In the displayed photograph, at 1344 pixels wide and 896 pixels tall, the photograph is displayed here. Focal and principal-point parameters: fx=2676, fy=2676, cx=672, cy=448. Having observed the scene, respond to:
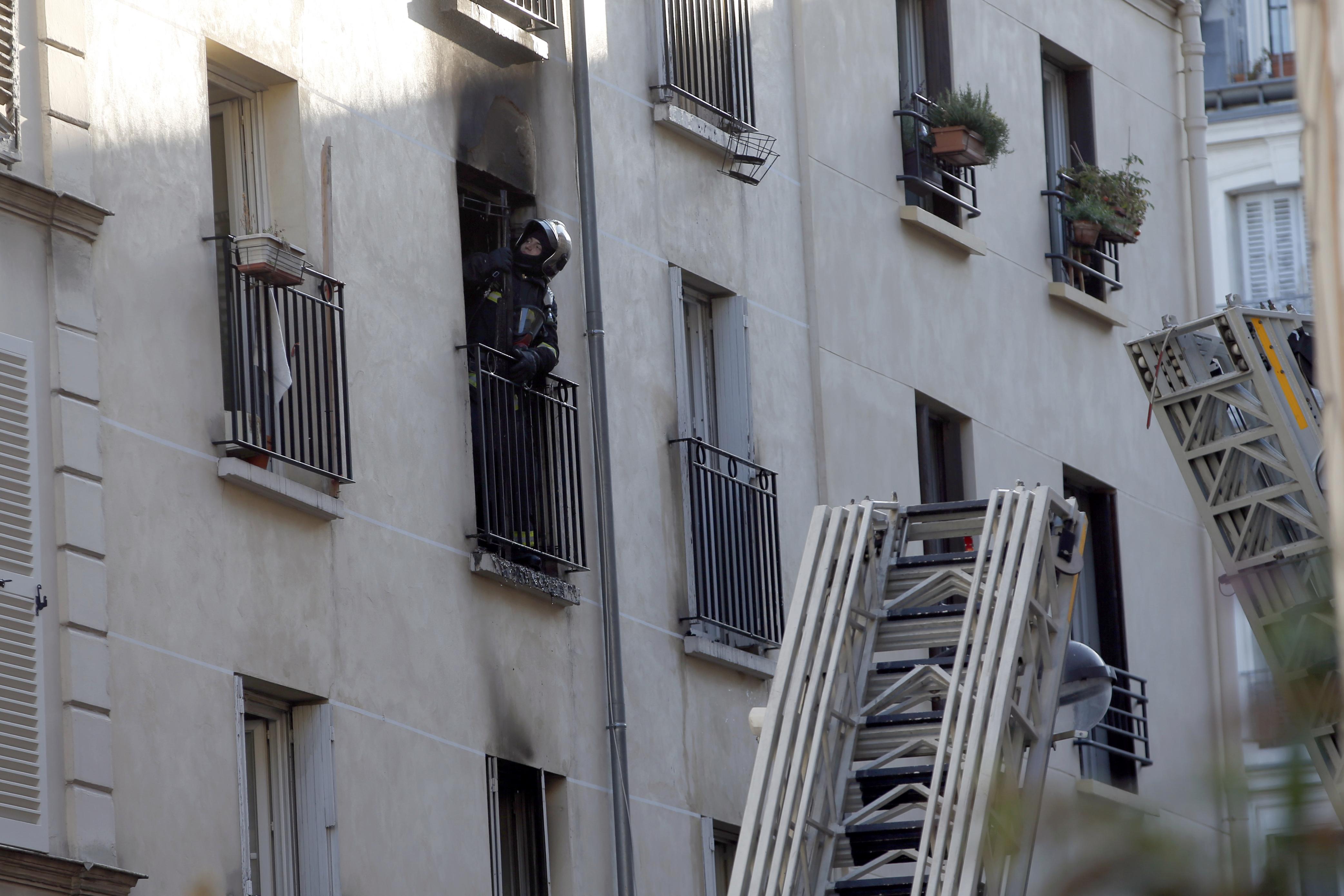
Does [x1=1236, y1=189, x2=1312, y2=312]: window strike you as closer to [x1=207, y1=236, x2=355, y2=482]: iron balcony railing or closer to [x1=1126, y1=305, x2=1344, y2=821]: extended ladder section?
[x1=1126, y1=305, x2=1344, y2=821]: extended ladder section

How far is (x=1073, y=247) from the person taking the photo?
72.2ft

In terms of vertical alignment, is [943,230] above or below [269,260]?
above

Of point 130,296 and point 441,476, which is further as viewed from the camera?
point 441,476

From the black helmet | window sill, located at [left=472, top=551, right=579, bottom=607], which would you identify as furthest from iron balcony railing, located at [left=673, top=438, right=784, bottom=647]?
the black helmet

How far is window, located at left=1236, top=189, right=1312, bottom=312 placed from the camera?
38.5 m

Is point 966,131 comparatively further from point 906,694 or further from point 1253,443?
point 906,694

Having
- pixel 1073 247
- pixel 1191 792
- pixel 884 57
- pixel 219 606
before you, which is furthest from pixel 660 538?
pixel 1191 792

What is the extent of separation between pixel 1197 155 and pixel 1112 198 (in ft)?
8.55

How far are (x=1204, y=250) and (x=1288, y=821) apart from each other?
21.5 m

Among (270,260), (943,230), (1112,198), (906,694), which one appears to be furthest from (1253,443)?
(270,260)

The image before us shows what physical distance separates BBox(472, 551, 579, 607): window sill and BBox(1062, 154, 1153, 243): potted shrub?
8449mm

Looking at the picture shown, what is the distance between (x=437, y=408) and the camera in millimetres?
14008

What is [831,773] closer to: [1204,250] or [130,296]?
[130,296]

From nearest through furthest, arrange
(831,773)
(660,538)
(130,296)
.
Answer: (130,296), (831,773), (660,538)
